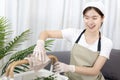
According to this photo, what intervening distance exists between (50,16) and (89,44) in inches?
34.5

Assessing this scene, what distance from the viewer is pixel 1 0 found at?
2.11 m

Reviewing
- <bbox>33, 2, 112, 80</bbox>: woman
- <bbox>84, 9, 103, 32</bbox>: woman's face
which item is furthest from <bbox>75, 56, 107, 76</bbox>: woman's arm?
<bbox>84, 9, 103, 32</bbox>: woman's face

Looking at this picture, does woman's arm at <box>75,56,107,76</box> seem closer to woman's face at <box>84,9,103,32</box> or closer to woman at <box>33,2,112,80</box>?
woman at <box>33,2,112,80</box>

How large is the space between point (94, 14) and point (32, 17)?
37.7 inches

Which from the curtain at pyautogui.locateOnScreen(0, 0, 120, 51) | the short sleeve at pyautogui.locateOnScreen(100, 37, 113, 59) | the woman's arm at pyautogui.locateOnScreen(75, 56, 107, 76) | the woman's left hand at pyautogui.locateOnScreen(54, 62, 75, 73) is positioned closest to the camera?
the woman's left hand at pyautogui.locateOnScreen(54, 62, 75, 73)

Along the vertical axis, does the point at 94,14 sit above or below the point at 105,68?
above

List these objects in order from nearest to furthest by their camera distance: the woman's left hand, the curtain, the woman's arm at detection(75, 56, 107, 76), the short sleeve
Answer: the woman's left hand < the woman's arm at detection(75, 56, 107, 76) < the short sleeve < the curtain

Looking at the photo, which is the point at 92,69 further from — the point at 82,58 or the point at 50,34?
the point at 50,34

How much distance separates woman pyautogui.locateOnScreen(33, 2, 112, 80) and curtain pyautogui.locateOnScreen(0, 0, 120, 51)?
2.36ft

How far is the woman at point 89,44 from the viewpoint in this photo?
4.97 feet

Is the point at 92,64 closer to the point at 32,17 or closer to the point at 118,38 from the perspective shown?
the point at 32,17

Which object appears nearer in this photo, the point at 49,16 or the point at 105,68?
the point at 105,68

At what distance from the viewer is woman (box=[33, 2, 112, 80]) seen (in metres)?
1.52

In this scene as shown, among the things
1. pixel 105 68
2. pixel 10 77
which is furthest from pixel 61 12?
pixel 10 77
